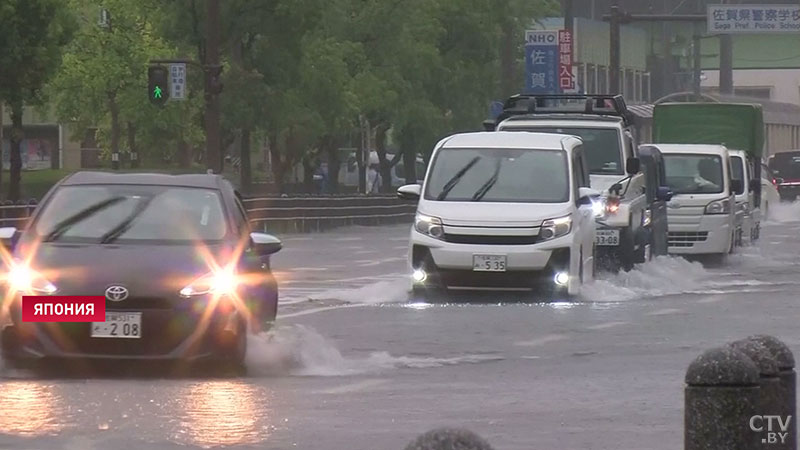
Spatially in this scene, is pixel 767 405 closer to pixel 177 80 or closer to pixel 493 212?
pixel 493 212

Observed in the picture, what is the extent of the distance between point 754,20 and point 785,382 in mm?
64261

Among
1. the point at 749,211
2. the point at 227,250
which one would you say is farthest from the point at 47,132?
the point at 227,250

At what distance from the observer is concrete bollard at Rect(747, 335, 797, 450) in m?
6.95

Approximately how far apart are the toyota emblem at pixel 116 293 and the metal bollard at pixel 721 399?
6.55 meters

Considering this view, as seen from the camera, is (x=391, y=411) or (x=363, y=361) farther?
(x=363, y=361)


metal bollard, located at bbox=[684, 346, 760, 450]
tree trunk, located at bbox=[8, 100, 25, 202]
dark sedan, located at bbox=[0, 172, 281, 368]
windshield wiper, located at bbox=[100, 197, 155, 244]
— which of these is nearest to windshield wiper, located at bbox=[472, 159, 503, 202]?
dark sedan, located at bbox=[0, 172, 281, 368]

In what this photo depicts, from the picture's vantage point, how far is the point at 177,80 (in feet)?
151

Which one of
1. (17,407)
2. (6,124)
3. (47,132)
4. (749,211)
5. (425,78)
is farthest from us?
(47,132)

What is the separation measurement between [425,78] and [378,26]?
4047 mm

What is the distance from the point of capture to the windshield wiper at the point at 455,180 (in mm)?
21530

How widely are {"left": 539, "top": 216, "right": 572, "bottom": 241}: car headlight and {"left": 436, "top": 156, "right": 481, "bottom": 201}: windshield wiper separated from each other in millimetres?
1298

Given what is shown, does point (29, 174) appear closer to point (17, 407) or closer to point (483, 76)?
point (483, 76)

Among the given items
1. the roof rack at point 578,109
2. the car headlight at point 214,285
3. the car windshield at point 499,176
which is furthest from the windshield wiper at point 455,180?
the car headlight at point 214,285

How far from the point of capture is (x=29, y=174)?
7981cm
